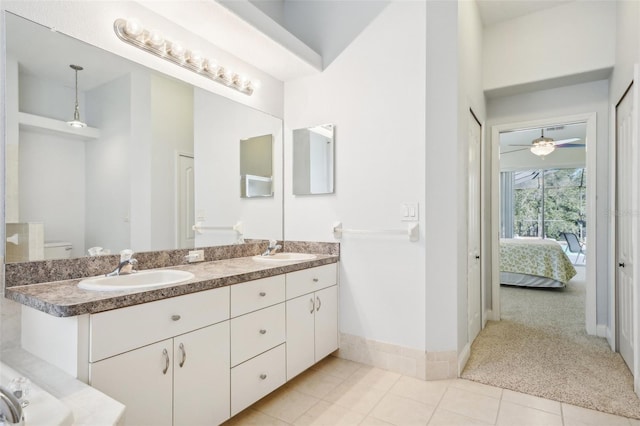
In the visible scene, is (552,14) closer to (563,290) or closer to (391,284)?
(391,284)

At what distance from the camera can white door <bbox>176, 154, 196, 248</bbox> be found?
7.20ft

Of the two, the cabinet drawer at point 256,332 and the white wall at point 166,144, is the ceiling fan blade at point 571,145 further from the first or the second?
the white wall at point 166,144

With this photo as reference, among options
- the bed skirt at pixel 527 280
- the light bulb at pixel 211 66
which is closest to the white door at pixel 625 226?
the bed skirt at pixel 527 280

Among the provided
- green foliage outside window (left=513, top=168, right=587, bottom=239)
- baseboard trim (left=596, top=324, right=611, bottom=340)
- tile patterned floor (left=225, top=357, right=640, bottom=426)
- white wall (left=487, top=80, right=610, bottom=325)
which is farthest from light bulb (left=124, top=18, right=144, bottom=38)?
green foliage outside window (left=513, top=168, right=587, bottom=239)

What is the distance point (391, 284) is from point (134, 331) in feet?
5.53

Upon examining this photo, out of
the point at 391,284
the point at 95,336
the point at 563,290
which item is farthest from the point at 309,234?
the point at 563,290

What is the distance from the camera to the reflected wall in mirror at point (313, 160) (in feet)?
9.11

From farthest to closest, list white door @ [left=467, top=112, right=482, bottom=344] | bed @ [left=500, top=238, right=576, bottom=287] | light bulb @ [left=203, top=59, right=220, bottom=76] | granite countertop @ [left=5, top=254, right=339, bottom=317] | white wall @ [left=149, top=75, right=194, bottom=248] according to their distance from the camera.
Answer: bed @ [left=500, top=238, right=576, bottom=287] < white door @ [left=467, top=112, right=482, bottom=344] < light bulb @ [left=203, top=59, right=220, bottom=76] < white wall @ [left=149, top=75, right=194, bottom=248] < granite countertop @ [left=5, top=254, right=339, bottom=317]

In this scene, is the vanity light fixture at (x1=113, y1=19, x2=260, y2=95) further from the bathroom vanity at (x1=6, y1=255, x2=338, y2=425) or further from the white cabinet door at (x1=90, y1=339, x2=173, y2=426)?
the white cabinet door at (x1=90, y1=339, x2=173, y2=426)

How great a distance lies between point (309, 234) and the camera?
2.88 m

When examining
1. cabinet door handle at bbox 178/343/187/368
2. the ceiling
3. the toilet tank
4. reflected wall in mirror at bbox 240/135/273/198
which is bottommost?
cabinet door handle at bbox 178/343/187/368

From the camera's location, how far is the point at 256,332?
1.95m

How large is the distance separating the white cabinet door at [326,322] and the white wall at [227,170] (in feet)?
2.25

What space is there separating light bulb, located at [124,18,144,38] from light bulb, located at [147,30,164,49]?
2.6 inches
